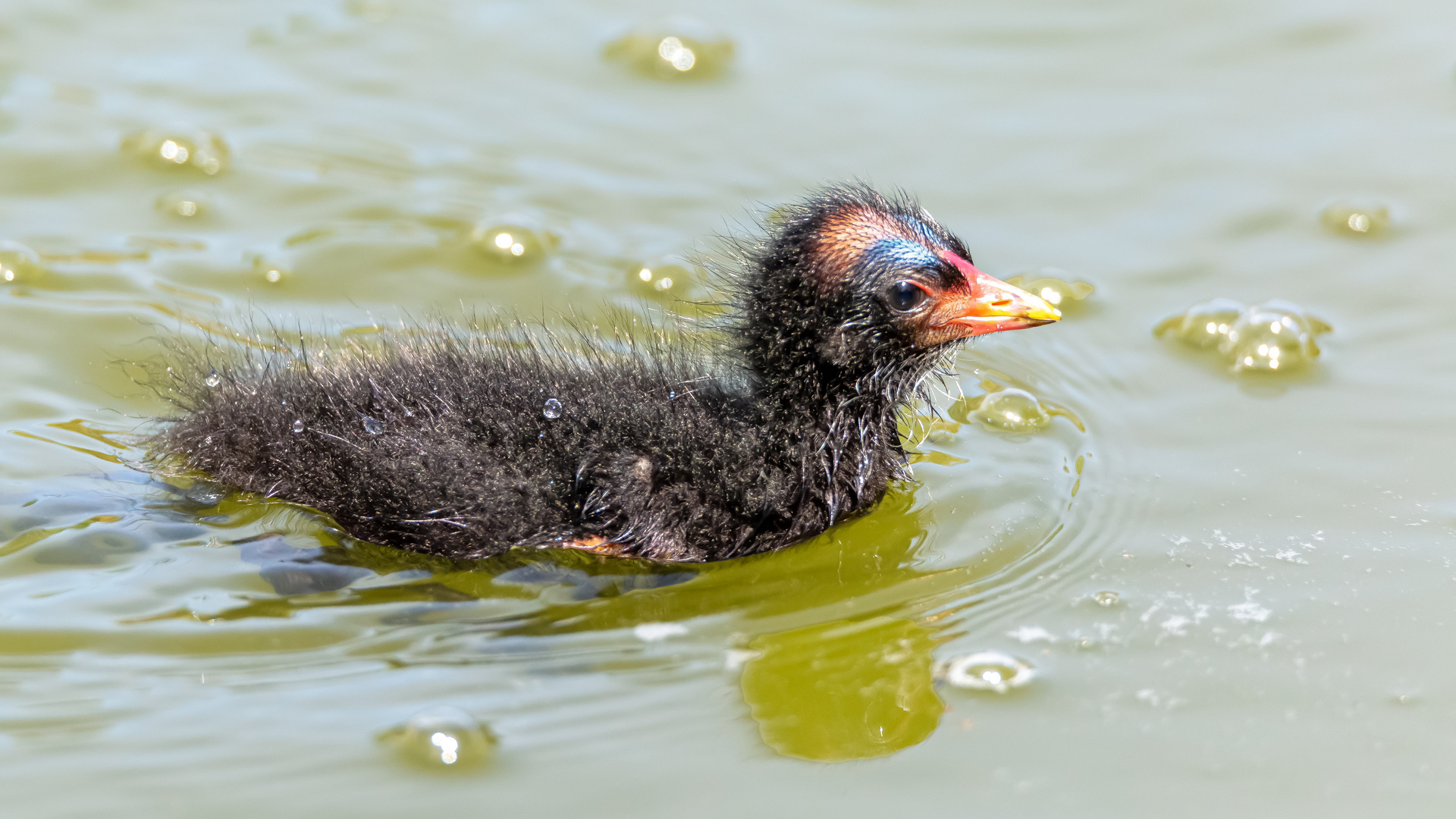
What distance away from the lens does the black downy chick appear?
407 cm

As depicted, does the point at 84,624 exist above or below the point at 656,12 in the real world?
below

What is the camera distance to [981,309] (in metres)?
4.26

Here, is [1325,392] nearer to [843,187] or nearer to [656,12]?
[843,187]

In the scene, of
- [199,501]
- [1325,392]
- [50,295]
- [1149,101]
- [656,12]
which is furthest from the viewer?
[656,12]

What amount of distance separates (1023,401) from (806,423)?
3.59ft

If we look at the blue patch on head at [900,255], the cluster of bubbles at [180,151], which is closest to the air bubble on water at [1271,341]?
the blue patch on head at [900,255]

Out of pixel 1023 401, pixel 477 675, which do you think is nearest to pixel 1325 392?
pixel 1023 401

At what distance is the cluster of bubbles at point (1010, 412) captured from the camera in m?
4.97

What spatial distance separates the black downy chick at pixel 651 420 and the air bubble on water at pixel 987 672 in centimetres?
71

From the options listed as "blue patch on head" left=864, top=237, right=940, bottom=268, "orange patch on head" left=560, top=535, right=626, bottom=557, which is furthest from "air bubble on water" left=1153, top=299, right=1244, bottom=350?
"orange patch on head" left=560, top=535, right=626, bottom=557

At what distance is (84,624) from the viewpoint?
13.0ft

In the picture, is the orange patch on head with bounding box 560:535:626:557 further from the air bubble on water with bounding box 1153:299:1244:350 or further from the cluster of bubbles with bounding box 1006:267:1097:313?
the air bubble on water with bounding box 1153:299:1244:350

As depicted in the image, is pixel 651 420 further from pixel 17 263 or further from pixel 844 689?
pixel 17 263

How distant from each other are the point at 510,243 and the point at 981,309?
7.55 ft
